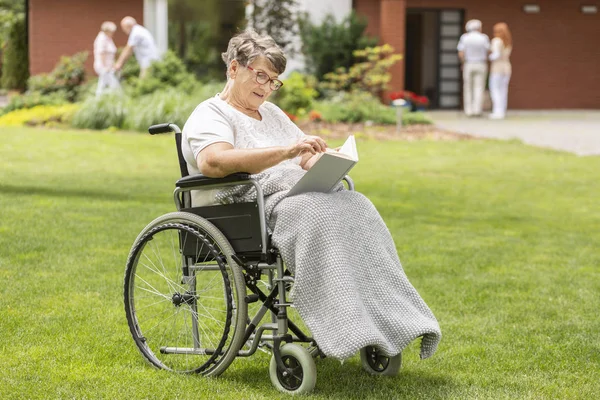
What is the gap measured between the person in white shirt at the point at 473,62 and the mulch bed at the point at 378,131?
3117mm

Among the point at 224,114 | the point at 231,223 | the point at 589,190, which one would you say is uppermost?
the point at 224,114

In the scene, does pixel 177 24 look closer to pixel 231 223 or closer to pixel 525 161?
pixel 525 161

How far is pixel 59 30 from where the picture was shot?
893 inches

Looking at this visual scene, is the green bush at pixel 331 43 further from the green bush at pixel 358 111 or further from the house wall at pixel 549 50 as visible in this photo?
the house wall at pixel 549 50

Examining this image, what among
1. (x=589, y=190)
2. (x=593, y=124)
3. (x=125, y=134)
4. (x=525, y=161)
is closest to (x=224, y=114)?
(x=589, y=190)

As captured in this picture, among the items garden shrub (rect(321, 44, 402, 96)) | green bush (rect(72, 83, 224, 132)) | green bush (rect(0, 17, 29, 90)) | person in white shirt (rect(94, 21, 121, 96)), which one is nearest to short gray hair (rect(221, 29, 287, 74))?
green bush (rect(72, 83, 224, 132))

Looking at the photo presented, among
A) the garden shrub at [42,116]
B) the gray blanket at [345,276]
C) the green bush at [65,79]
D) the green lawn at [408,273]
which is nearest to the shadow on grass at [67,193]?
the green lawn at [408,273]

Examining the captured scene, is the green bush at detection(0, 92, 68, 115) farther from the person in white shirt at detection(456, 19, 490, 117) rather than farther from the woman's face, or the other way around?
the woman's face

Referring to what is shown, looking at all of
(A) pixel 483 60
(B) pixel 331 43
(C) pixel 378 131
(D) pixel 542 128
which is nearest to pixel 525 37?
(A) pixel 483 60

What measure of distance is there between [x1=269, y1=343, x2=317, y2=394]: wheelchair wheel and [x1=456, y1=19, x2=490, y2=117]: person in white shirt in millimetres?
16506

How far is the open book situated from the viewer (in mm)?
3877

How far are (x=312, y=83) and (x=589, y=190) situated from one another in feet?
32.0

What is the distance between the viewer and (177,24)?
2280 centimetres

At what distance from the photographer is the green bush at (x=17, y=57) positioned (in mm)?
27281
